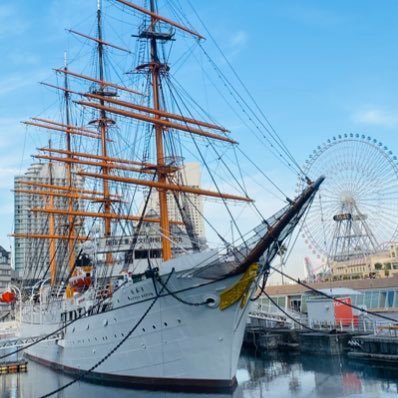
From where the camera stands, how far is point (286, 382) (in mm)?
19812

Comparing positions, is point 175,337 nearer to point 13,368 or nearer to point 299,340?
point 299,340

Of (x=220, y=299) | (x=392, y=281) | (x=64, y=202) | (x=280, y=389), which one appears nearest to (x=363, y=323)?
(x=392, y=281)

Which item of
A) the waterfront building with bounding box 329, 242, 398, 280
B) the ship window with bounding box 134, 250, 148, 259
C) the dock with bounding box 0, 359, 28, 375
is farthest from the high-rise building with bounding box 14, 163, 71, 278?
the waterfront building with bounding box 329, 242, 398, 280

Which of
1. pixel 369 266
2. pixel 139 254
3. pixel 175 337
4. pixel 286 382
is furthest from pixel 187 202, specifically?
pixel 369 266

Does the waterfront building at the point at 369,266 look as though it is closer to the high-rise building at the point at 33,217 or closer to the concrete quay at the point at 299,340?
the concrete quay at the point at 299,340

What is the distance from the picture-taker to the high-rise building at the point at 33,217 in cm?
4100

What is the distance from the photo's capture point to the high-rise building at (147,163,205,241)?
24.1m

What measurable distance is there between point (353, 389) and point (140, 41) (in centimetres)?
1868

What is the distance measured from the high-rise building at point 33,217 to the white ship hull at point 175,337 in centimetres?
1727

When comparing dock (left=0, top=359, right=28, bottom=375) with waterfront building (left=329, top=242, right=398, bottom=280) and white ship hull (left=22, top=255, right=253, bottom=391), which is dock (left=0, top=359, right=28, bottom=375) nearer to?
white ship hull (left=22, top=255, right=253, bottom=391)

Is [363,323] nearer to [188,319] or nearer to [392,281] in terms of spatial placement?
[392,281]

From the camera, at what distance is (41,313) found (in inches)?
1305

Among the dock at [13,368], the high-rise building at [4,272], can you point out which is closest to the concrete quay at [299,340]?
the dock at [13,368]

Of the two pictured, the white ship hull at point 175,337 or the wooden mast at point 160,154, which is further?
the wooden mast at point 160,154
